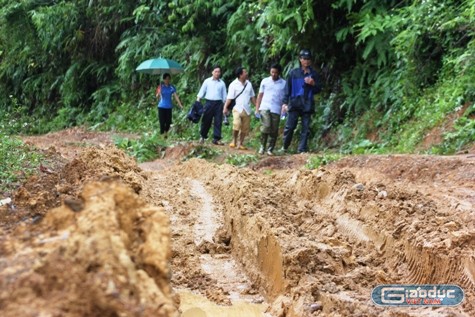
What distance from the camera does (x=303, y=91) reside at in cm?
1227

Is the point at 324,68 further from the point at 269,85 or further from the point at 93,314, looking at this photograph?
the point at 93,314

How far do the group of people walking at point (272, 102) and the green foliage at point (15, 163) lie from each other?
4.61 meters

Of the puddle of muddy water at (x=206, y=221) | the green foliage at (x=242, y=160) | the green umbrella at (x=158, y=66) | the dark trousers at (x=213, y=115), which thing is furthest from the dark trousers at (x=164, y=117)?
the puddle of muddy water at (x=206, y=221)

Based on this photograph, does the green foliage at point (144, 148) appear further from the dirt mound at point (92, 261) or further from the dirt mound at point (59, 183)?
the dirt mound at point (92, 261)

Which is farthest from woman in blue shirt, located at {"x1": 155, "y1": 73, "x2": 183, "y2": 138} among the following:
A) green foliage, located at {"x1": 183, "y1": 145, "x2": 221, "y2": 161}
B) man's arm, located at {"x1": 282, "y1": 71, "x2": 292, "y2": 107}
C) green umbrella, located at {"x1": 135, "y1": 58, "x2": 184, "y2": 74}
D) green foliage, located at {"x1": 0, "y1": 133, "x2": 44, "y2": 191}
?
green foliage, located at {"x1": 0, "y1": 133, "x2": 44, "y2": 191}

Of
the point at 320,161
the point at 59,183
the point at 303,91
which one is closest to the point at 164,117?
the point at 303,91

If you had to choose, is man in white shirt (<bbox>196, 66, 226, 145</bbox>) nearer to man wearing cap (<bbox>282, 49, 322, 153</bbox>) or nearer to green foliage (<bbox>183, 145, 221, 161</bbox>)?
green foliage (<bbox>183, 145, 221, 161</bbox>)

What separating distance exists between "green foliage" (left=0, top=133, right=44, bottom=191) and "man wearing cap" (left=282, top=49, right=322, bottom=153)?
15.3 feet

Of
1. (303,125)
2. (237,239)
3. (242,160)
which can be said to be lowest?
(242,160)

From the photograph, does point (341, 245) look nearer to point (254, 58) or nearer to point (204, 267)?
point (204, 267)

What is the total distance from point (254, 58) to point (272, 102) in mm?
5865

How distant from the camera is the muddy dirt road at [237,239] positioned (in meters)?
2.04

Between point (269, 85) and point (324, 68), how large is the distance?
2958mm

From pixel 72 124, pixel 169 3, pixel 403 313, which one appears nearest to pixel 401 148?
pixel 403 313
